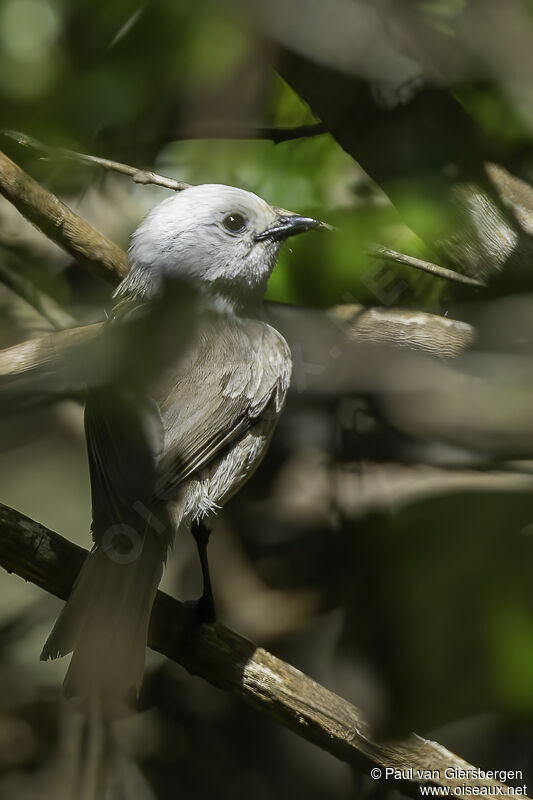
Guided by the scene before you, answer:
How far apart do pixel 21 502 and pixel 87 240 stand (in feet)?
3.05

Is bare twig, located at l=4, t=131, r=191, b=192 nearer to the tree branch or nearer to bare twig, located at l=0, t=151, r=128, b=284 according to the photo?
bare twig, located at l=0, t=151, r=128, b=284

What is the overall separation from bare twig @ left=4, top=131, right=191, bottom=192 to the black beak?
239 mm

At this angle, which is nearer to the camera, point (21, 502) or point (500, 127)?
point (500, 127)

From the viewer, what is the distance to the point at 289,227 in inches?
69.2

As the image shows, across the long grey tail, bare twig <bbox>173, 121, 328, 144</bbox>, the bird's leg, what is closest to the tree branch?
the bird's leg

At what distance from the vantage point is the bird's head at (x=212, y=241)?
77.0 inches

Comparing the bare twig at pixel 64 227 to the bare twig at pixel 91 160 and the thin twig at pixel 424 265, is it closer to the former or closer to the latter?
the bare twig at pixel 91 160

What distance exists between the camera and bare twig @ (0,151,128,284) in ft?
5.96

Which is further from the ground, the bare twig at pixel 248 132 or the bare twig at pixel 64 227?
the bare twig at pixel 248 132

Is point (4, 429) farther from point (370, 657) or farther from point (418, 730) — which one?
point (370, 657)

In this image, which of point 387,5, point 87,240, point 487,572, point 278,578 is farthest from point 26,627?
point 387,5

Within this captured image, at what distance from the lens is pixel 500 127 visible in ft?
3.64

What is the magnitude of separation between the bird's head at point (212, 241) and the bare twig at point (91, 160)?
0.85ft

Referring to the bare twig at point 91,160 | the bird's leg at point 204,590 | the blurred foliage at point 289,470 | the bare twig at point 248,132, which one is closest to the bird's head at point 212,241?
the blurred foliage at point 289,470
